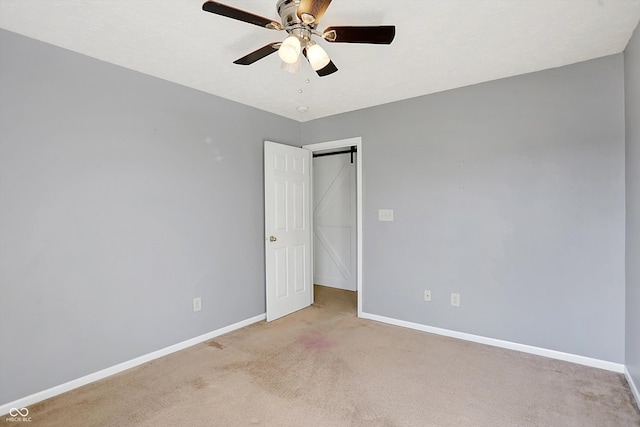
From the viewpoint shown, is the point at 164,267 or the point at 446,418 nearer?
the point at 446,418

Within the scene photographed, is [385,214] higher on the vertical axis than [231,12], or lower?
lower

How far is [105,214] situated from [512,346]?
3.55 meters

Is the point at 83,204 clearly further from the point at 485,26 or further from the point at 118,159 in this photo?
the point at 485,26

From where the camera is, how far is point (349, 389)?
2.24 meters

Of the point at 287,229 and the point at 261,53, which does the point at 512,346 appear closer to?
the point at 287,229

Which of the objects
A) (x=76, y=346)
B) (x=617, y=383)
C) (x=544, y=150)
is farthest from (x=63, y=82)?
(x=617, y=383)

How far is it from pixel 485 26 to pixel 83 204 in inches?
118

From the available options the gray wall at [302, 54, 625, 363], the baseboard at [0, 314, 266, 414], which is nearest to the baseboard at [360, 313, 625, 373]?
the gray wall at [302, 54, 625, 363]

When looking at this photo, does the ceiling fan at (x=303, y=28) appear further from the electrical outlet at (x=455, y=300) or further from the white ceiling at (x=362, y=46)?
the electrical outlet at (x=455, y=300)

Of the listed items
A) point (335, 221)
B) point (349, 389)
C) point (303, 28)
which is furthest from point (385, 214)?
point (303, 28)

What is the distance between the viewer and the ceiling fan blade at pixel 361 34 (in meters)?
1.57

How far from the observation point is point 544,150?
2656 mm

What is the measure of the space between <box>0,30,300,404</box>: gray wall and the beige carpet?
12.5 inches

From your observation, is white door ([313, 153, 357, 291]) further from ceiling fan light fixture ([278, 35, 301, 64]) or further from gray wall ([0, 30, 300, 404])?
ceiling fan light fixture ([278, 35, 301, 64])
